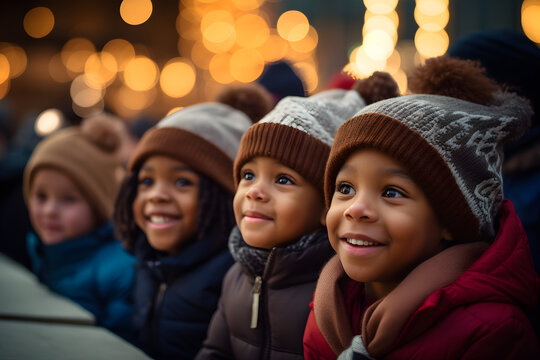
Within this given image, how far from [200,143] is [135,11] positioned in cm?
1001

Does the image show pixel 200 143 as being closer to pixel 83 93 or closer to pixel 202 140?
pixel 202 140

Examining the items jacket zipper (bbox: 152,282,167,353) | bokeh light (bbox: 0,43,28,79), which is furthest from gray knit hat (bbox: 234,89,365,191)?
bokeh light (bbox: 0,43,28,79)

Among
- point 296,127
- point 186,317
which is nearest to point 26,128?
A: point 186,317

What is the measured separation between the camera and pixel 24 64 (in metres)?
11.9

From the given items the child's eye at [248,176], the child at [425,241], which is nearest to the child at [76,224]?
the child's eye at [248,176]

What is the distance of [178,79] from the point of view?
9.87 meters

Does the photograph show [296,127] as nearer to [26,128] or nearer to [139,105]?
[26,128]

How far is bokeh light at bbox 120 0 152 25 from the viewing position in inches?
434

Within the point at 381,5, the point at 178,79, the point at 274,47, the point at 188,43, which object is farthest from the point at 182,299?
the point at 188,43

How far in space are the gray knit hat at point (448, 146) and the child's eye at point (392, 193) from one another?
2.1 inches

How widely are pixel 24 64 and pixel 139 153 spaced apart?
36.8ft

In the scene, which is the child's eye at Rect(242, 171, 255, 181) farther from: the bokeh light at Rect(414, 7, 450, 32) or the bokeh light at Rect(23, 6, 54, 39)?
the bokeh light at Rect(23, 6, 54, 39)

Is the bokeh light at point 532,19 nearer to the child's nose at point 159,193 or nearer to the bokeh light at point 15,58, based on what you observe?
the child's nose at point 159,193

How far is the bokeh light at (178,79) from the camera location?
9797 millimetres
